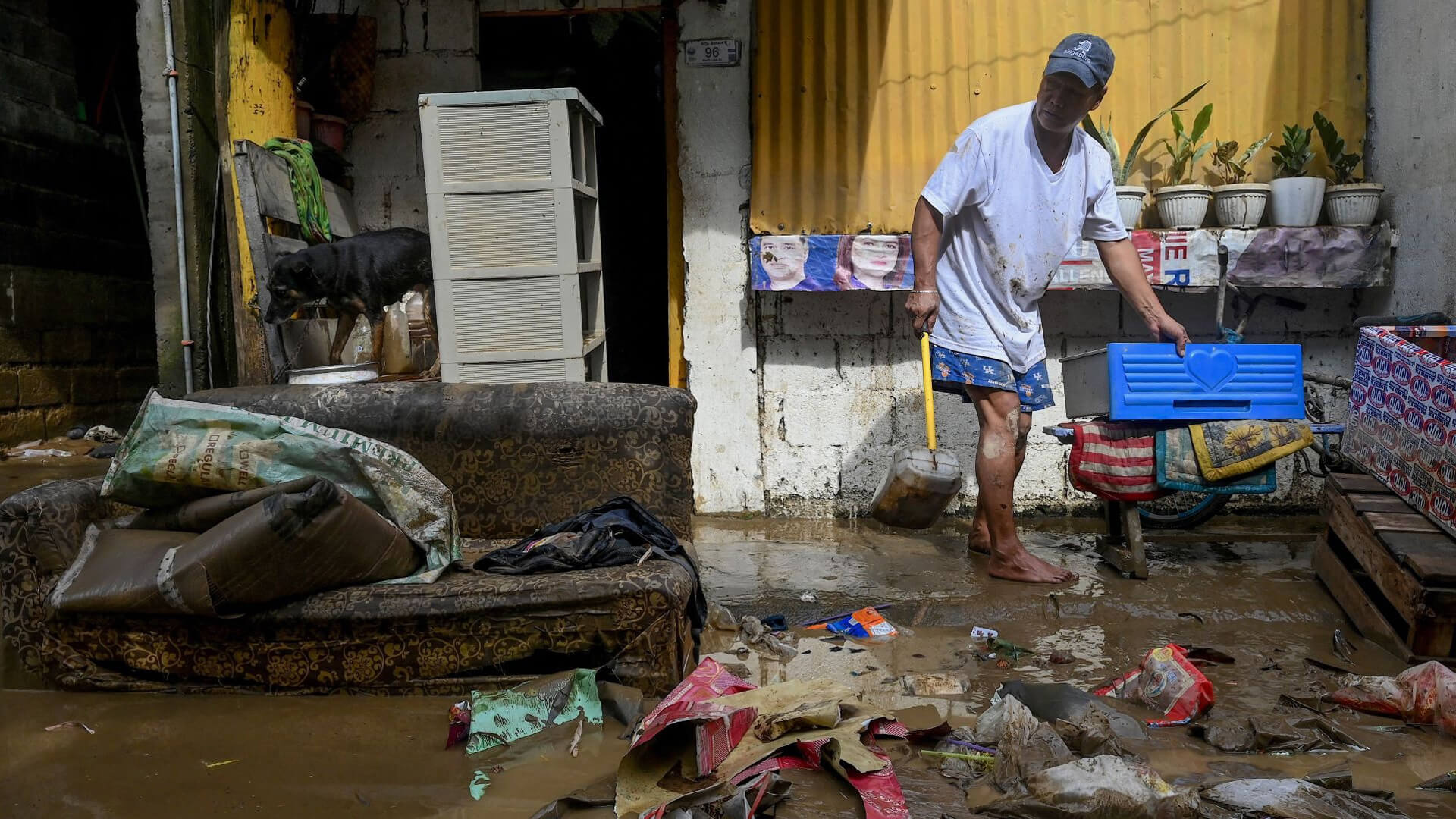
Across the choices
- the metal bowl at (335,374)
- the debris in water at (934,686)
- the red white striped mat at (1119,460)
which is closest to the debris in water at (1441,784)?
the debris in water at (934,686)

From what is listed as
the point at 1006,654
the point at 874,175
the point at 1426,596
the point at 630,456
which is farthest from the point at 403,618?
the point at 874,175

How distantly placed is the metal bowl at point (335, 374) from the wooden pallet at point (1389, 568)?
377cm

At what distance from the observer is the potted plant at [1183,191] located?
194 inches

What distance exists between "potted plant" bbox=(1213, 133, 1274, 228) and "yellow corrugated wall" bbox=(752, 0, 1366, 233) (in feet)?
0.38

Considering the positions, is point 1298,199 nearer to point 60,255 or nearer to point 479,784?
point 479,784

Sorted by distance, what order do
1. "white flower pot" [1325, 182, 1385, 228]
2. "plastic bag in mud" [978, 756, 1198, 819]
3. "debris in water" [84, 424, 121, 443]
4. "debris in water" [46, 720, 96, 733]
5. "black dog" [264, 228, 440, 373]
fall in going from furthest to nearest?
"debris in water" [84, 424, 121, 443], "white flower pot" [1325, 182, 1385, 228], "black dog" [264, 228, 440, 373], "debris in water" [46, 720, 96, 733], "plastic bag in mud" [978, 756, 1198, 819]

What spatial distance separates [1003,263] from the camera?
4.07 metres

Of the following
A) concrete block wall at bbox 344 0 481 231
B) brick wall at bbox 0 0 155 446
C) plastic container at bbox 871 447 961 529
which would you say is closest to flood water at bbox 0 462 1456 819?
plastic container at bbox 871 447 961 529

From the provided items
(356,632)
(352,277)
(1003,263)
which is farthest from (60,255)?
(1003,263)

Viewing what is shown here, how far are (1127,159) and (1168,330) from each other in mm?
1281

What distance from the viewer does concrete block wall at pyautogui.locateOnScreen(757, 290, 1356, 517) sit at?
5254 millimetres

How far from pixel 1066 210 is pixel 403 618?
293 cm

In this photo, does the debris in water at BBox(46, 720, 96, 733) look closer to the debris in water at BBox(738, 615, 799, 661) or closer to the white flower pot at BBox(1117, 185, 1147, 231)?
the debris in water at BBox(738, 615, 799, 661)

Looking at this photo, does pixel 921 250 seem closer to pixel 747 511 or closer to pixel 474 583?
pixel 747 511
